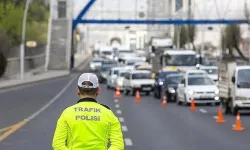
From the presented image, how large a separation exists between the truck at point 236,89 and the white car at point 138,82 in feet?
57.1

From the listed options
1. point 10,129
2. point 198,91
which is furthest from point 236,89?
point 10,129

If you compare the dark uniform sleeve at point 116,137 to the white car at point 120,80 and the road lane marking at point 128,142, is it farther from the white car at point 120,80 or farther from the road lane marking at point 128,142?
the white car at point 120,80

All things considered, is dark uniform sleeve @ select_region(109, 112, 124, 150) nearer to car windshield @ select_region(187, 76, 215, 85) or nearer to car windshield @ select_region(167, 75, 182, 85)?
car windshield @ select_region(187, 76, 215, 85)

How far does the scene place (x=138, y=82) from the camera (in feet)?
168

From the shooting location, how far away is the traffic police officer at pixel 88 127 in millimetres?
7180

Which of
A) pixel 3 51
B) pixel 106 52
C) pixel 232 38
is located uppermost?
pixel 232 38

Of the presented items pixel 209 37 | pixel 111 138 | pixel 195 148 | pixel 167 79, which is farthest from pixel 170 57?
pixel 209 37

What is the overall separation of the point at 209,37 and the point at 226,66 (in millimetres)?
148789

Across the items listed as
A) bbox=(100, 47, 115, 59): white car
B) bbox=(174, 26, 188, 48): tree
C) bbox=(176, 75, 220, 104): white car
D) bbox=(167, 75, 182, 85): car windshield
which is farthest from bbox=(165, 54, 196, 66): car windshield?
bbox=(174, 26, 188, 48): tree

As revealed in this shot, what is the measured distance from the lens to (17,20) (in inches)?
3654

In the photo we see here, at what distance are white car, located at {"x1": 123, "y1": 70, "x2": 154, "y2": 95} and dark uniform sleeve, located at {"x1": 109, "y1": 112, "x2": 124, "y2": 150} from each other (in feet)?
143

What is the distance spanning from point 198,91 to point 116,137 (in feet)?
102

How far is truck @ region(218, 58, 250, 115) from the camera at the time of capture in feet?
102

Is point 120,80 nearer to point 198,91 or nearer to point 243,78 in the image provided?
Answer: point 198,91
